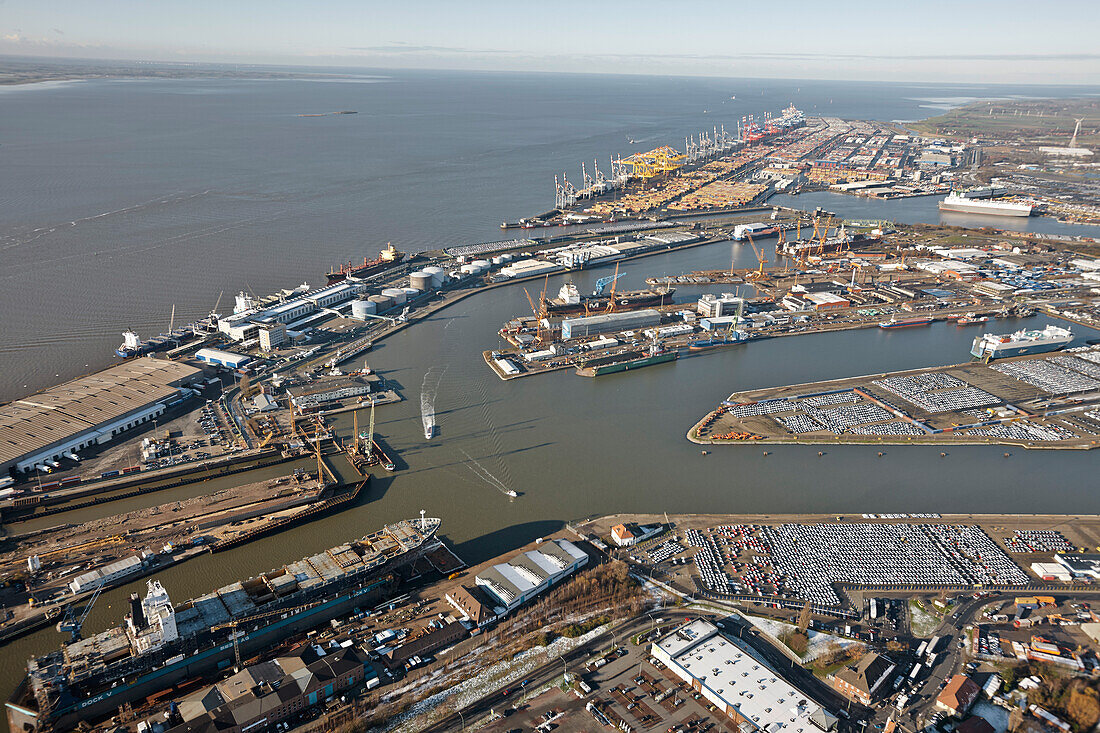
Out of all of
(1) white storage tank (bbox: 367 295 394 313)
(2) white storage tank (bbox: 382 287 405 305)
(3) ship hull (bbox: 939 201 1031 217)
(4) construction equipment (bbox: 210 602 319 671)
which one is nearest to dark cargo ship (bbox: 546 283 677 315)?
(2) white storage tank (bbox: 382 287 405 305)

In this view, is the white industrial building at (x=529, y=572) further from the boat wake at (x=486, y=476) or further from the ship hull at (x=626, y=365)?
the ship hull at (x=626, y=365)

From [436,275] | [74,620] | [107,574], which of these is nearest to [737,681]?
[74,620]

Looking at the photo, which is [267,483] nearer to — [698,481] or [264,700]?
[264,700]

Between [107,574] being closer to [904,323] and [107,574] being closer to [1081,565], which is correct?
[1081,565]

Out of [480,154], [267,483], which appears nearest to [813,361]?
[267,483]

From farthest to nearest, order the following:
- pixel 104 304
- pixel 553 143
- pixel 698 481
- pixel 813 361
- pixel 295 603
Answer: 1. pixel 553 143
2. pixel 104 304
3. pixel 813 361
4. pixel 698 481
5. pixel 295 603

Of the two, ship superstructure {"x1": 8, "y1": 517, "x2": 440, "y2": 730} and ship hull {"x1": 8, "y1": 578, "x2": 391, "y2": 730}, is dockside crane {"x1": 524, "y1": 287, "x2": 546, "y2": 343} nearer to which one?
ship superstructure {"x1": 8, "y1": 517, "x2": 440, "y2": 730}

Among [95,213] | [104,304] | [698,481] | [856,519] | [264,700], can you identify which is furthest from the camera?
[95,213]
